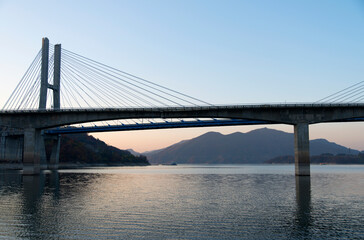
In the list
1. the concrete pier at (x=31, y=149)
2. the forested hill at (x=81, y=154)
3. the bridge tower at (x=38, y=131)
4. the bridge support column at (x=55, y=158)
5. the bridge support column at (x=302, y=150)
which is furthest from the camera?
the forested hill at (x=81, y=154)

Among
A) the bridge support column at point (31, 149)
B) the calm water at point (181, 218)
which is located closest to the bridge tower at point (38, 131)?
the bridge support column at point (31, 149)

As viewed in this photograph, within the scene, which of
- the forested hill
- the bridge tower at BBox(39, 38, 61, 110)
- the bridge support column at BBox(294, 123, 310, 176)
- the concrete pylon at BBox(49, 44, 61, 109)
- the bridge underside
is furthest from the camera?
the forested hill

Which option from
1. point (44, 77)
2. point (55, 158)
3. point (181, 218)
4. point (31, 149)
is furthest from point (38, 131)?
point (181, 218)

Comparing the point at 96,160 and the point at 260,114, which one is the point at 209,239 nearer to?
the point at 260,114

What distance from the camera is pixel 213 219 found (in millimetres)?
18641

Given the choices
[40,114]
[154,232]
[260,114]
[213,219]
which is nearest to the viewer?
[154,232]

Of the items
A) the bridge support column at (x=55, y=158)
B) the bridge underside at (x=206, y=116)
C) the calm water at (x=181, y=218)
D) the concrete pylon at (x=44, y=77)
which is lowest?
the calm water at (x=181, y=218)

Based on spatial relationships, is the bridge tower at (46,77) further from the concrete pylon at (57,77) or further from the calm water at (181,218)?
the calm water at (181,218)

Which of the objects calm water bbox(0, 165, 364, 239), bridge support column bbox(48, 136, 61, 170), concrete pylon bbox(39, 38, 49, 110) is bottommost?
calm water bbox(0, 165, 364, 239)

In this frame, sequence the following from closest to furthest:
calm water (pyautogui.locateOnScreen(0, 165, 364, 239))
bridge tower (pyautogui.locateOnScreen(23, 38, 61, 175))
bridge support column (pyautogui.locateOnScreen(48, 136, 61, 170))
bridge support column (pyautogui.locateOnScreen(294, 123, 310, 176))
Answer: calm water (pyautogui.locateOnScreen(0, 165, 364, 239)) → bridge support column (pyautogui.locateOnScreen(294, 123, 310, 176)) → bridge tower (pyautogui.locateOnScreen(23, 38, 61, 175)) → bridge support column (pyautogui.locateOnScreen(48, 136, 61, 170))

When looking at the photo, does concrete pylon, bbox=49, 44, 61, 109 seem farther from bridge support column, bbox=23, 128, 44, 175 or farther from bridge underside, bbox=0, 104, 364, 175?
bridge support column, bbox=23, 128, 44, 175

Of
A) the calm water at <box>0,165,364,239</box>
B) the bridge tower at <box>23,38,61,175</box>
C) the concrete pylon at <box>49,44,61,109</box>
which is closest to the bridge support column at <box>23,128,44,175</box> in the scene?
the bridge tower at <box>23,38,61,175</box>

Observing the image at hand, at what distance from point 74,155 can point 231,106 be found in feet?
353

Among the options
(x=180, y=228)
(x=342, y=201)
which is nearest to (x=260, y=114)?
(x=342, y=201)
